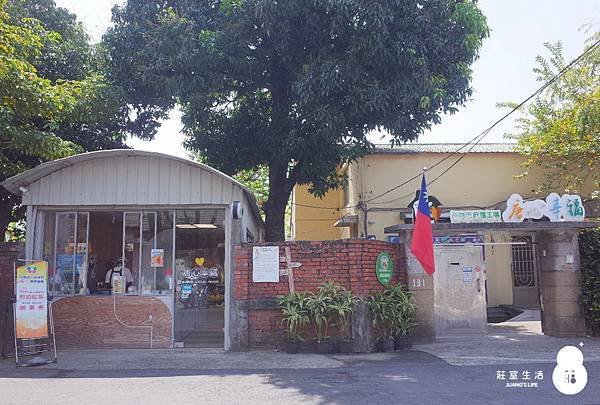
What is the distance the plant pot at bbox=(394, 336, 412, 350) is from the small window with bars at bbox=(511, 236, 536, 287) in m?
9.72

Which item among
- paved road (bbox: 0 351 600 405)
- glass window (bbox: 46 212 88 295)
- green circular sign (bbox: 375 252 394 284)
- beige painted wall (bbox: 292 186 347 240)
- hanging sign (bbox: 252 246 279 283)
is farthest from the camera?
beige painted wall (bbox: 292 186 347 240)

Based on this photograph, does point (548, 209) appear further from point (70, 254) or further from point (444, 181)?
point (70, 254)

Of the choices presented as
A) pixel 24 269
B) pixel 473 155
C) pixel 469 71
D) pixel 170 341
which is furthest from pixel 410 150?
pixel 24 269

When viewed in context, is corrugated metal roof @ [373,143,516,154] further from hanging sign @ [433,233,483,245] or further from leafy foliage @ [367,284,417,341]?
leafy foliage @ [367,284,417,341]

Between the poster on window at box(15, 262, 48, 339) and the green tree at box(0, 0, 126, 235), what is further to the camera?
the green tree at box(0, 0, 126, 235)

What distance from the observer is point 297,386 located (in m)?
7.56

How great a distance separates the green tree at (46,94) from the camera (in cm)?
1023

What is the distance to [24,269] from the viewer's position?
379 inches

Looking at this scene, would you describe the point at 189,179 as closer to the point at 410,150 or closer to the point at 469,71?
the point at 469,71

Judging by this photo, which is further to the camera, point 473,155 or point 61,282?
point 473,155

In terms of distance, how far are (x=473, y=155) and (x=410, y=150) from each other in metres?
2.17

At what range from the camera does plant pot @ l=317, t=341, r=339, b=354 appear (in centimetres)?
1020

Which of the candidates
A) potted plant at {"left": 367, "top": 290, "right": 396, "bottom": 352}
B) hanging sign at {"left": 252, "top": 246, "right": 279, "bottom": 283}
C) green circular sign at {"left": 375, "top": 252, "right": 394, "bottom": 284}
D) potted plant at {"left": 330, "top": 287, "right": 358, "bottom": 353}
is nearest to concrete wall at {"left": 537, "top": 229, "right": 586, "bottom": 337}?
green circular sign at {"left": 375, "top": 252, "right": 394, "bottom": 284}

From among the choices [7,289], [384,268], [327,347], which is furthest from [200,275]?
[384,268]
